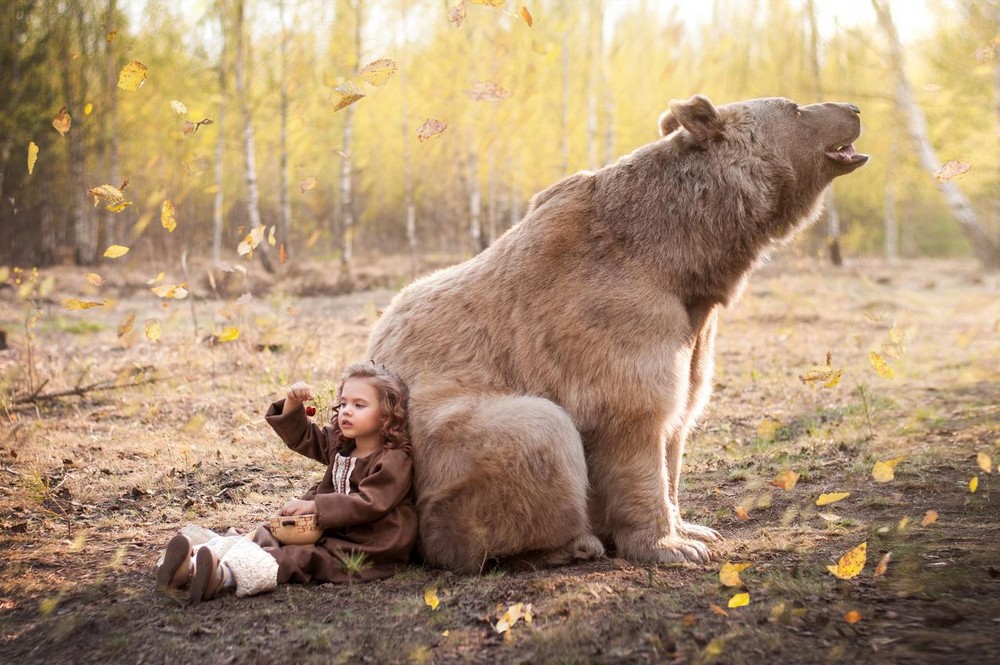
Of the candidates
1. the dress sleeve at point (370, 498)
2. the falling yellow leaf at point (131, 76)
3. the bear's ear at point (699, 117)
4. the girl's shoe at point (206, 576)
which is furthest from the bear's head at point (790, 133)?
the girl's shoe at point (206, 576)

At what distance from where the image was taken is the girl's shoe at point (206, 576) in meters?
3.44

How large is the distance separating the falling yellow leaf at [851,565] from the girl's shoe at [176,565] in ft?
8.35

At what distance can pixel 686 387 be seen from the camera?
13.0 feet

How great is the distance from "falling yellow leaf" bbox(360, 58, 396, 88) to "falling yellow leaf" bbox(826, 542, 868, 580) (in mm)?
2799

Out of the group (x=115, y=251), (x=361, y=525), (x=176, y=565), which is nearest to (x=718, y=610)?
(x=361, y=525)

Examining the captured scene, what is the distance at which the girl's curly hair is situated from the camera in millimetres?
3787

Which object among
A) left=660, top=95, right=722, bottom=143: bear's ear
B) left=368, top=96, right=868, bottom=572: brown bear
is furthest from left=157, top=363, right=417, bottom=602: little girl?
left=660, top=95, right=722, bottom=143: bear's ear

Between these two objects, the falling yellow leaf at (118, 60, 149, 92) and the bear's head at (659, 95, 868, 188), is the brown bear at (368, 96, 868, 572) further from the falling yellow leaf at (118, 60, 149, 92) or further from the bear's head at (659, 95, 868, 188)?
the falling yellow leaf at (118, 60, 149, 92)

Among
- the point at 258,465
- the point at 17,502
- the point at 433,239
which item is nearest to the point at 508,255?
the point at 258,465

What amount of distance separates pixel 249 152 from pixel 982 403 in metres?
16.3

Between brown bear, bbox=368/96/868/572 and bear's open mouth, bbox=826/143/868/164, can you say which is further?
bear's open mouth, bbox=826/143/868/164

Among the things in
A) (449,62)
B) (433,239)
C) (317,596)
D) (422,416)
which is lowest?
(317,596)

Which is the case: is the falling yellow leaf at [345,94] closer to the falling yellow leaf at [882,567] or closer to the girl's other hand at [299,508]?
the girl's other hand at [299,508]

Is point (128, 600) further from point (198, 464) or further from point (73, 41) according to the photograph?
point (73, 41)
